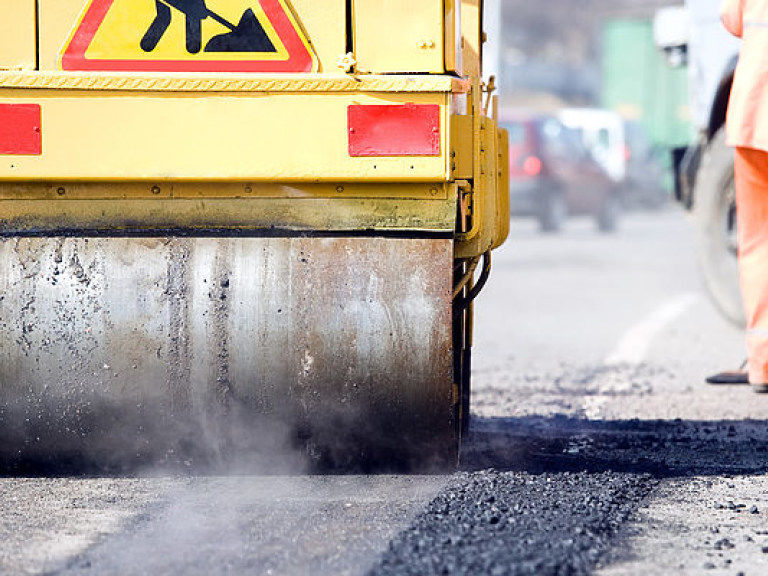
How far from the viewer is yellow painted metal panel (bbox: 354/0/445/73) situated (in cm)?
452

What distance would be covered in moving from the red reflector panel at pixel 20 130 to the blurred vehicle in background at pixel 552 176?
16.4 m

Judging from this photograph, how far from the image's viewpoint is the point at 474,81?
4.87 m

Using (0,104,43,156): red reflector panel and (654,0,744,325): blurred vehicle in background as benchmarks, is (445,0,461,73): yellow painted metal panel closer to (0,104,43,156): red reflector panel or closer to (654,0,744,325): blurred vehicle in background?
(0,104,43,156): red reflector panel

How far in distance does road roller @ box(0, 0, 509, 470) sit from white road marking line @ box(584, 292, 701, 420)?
2.09 m

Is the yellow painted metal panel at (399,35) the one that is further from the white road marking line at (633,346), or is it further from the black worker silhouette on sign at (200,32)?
the white road marking line at (633,346)

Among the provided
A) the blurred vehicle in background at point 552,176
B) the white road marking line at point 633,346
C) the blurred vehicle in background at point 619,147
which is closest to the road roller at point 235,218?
the white road marking line at point 633,346

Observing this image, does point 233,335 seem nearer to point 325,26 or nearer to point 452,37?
point 325,26

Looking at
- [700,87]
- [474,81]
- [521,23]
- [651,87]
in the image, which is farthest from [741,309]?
[521,23]

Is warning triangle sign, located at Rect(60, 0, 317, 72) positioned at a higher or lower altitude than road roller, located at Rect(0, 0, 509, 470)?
higher

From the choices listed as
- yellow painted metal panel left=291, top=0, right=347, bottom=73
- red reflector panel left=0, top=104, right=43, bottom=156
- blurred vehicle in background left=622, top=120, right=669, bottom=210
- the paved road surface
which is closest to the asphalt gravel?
the paved road surface

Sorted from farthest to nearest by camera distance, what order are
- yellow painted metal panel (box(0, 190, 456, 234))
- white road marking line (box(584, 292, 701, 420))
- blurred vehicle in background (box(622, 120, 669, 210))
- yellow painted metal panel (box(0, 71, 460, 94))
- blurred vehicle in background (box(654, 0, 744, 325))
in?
blurred vehicle in background (box(622, 120, 669, 210)), blurred vehicle in background (box(654, 0, 744, 325)), white road marking line (box(584, 292, 701, 420)), yellow painted metal panel (box(0, 190, 456, 234)), yellow painted metal panel (box(0, 71, 460, 94))

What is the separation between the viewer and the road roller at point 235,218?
4.48 meters

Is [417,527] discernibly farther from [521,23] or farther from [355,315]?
[521,23]

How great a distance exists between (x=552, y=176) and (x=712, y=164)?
12893 millimetres
